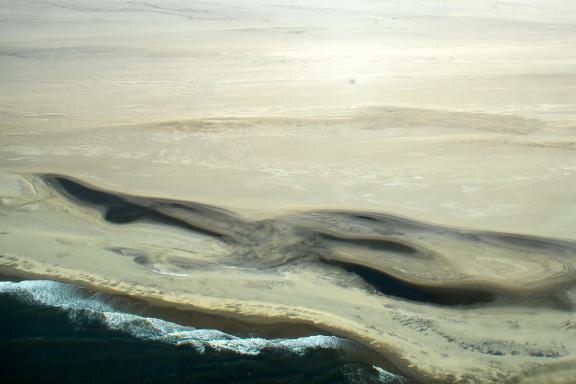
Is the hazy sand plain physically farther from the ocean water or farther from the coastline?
the ocean water

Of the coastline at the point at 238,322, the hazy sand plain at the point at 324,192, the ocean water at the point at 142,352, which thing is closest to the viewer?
the ocean water at the point at 142,352

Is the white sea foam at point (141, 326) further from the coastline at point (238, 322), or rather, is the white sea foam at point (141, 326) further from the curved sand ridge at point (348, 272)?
the curved sand ridge at point (348, 272)

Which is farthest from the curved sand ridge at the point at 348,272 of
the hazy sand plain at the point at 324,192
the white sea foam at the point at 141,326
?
the white sea foam at the point at 141,326

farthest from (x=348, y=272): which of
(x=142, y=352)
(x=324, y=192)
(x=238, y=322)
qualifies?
(x=142, y=352)

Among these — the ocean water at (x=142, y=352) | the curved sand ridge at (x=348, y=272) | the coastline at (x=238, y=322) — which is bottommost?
the ocean water at (x=142, y=352)

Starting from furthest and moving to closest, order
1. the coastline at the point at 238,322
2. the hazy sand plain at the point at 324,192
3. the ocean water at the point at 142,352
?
the hazy sand plain at the point at 324,192 → the coastline at the point at 238,322 → the ocean water at the point at 142,352

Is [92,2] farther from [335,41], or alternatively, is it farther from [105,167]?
[105,167]

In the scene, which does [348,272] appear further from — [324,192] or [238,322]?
[324,192]
